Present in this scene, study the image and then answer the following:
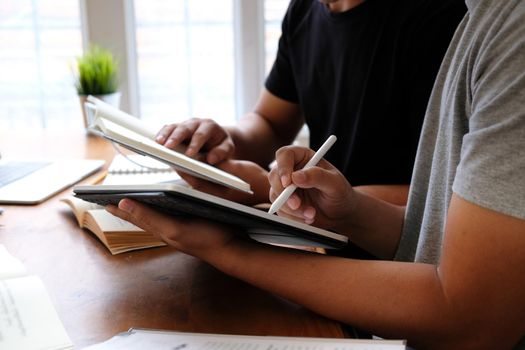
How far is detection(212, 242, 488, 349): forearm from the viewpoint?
0.65 m

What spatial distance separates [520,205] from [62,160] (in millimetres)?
1116

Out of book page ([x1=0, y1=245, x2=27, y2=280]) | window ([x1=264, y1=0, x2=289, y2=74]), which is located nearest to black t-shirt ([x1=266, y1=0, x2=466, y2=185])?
book page ([x1=0, y1=245, x2=27, y2=280])

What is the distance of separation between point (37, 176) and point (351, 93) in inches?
27.3

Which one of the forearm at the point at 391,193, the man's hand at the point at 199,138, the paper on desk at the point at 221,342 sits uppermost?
the man's hand at the point at 199,138

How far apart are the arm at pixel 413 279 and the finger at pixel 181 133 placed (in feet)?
1.16

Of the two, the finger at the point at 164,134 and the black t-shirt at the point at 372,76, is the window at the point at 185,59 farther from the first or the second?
the finger at the point at 164,134

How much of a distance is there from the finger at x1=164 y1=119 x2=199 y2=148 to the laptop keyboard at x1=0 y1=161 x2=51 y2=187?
0.39 meters

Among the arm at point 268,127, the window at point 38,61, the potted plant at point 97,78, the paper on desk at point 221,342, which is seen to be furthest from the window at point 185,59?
the paper on desk at point 221,342

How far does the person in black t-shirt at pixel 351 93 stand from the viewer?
1157 mm

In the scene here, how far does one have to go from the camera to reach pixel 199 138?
3.68ft

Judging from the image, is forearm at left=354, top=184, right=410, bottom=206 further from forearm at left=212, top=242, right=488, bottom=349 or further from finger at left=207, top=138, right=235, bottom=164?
forearm at left=212, top=242, right=488, bottom=349

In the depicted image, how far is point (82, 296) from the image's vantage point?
0.73 metres

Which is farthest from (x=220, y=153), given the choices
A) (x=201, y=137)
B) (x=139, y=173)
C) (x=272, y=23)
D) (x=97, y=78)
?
(x=272, y=23)

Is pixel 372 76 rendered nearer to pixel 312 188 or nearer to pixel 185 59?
pixel 312 188
